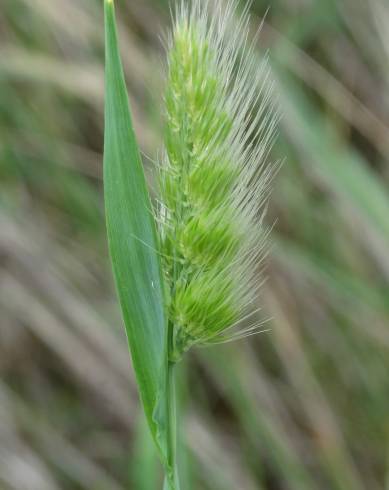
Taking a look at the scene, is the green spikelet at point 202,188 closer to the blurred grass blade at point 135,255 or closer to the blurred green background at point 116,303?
the blurred grass blade at point 135,255

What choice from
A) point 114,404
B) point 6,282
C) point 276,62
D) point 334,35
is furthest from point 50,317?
point 334,35

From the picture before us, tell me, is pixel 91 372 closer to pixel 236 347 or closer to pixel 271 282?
pixel 236 347

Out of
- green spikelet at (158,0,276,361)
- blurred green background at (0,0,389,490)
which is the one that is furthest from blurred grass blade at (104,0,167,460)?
blurred green background at (0,0,389,490)

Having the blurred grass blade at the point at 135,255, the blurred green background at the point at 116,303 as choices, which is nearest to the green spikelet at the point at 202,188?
the blurred grass blade at the point at 135,255

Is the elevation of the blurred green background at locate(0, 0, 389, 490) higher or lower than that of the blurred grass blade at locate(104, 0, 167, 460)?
higher

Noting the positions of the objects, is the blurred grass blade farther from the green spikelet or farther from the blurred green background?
the blurred green background
